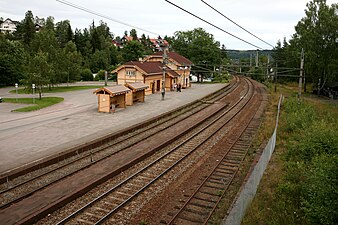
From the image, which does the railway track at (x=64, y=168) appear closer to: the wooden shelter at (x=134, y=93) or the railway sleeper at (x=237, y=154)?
the railway sleeper at (x=237, y=154)

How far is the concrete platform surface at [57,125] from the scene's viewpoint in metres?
15.5

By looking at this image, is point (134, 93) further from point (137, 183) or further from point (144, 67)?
point (137, 183)

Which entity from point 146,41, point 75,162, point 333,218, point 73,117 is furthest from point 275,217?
point 146,41

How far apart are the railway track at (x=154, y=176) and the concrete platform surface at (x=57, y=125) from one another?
196 inches

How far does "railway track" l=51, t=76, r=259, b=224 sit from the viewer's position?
9.75 m

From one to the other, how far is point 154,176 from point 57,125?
37.4 ft

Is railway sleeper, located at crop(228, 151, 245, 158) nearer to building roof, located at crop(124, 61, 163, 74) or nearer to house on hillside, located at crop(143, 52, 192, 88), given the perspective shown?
building roof, located at crop(124, 61, 163, 74)

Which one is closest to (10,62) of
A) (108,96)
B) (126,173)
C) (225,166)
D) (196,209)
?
(108,96)

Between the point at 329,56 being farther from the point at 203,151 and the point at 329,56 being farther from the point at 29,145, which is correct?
the point at 29,145

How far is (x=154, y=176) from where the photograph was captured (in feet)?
43.3

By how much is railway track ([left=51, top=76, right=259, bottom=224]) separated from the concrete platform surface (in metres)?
4.97

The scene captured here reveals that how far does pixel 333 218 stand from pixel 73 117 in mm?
21280

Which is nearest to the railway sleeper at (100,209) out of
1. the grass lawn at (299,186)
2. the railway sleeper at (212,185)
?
the railway sleeper at (212,185)

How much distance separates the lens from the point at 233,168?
14.5m
